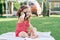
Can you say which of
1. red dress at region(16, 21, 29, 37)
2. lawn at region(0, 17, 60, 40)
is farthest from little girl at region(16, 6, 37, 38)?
lawn at region(0, 17, 60, 40)

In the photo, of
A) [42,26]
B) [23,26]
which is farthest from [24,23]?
[42,26]

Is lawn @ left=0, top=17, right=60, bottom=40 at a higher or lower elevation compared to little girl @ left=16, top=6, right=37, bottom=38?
lower

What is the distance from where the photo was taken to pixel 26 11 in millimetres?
5098

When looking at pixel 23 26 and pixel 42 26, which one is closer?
pixel 23 26

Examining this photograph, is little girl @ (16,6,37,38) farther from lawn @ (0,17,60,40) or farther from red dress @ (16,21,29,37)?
lawn @ (0,17,60,40)

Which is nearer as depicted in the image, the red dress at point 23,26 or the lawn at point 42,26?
the red dress at point 23,26

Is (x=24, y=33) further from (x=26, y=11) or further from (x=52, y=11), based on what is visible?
(x=52, y=11)

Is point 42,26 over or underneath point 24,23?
underneath

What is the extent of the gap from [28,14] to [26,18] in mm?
125

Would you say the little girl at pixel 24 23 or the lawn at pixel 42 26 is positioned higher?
the little girl at pixel 24 23

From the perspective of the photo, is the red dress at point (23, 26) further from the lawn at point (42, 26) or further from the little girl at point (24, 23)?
the lawn at point (42, 26)

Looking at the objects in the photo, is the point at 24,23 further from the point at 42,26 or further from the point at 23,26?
the point at 42,26

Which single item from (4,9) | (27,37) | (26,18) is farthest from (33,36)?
(4,9)

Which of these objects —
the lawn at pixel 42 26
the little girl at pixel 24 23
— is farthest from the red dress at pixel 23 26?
the lawn at pixel 42 26
